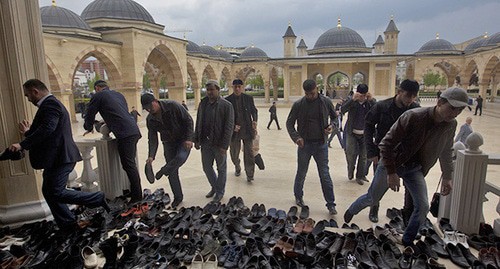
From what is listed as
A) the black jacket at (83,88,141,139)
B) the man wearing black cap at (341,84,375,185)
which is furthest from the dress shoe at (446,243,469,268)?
the black jacket at (83,88,141,139)

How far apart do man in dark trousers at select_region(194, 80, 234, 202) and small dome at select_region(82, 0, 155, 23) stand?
18847mm

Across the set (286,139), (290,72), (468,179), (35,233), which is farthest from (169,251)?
(290,72)

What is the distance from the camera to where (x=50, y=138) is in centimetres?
310

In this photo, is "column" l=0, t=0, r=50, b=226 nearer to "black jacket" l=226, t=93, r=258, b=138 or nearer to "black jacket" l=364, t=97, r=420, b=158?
"black jacket" l=226, t=93, r=258, b=138

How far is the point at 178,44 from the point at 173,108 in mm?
18643

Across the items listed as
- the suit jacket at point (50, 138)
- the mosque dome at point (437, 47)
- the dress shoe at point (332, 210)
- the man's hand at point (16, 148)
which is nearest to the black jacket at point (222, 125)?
the dress shoe at point (332, 210)

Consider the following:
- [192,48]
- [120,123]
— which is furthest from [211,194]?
[192,48]

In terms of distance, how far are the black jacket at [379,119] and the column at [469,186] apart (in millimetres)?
728

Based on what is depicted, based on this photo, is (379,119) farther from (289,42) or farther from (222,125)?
(289,42)

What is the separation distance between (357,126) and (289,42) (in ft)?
110

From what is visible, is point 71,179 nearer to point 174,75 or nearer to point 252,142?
point 252,142

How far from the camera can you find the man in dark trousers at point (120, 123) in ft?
12.8

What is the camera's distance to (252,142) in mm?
5617

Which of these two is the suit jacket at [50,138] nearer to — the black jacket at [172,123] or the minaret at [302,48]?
the black jacket at [172,123]
